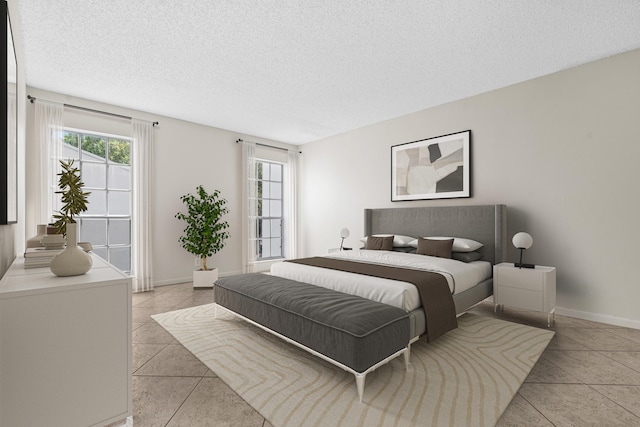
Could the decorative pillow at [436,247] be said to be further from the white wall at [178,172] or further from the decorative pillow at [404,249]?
the white wall at [178,172]

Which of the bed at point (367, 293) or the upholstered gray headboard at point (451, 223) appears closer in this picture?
the bed at point (367, 293)

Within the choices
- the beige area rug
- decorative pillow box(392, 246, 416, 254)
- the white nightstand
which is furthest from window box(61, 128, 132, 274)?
the white nightstand

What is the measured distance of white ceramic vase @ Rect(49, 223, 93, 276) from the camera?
1.45 m

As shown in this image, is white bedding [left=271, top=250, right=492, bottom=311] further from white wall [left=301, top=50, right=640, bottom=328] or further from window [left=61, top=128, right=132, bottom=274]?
window [left=61, top=128, right=132, bottom=274]

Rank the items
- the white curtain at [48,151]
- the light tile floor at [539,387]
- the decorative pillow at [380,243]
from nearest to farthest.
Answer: the light tile floor at [539,387]
the white curtain at [48,151]
the decorative pillow at [380,243]

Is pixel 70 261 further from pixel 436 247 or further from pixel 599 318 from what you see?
pixel 599 318

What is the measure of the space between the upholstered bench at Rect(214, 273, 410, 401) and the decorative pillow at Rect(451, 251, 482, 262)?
6.15 ft

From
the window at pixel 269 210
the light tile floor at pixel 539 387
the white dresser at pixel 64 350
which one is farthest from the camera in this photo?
the window at pixel 269 210

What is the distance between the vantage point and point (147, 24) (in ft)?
8.49

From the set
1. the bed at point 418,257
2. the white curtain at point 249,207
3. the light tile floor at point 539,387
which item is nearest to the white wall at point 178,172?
the white curtain at point 249,207

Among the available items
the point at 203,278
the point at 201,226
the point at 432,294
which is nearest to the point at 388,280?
the point at 432,294

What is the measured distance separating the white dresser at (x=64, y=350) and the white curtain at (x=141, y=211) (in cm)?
334

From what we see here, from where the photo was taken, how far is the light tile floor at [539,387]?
66.5 inches

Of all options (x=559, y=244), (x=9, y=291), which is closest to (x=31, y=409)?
(x=9, y=291)
